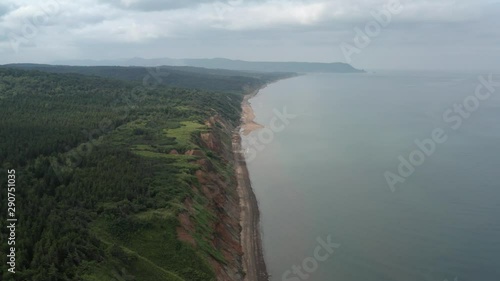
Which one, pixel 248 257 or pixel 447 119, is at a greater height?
pixel 447 119

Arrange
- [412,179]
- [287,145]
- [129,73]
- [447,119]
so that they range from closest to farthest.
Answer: [412,179]
[287,145]
[447,119]
[129,73]

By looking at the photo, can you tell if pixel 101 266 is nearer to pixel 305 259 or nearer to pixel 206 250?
pixel 206 250

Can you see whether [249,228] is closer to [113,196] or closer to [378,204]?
[113,196]

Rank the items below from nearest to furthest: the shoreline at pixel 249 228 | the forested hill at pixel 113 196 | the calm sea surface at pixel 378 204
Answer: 1. the forested hill at pixel 113 196
2. the shoreline at pixel 249 228
3. the calm sea surface at pixel 378 204

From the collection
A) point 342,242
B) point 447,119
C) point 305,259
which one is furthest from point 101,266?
point 447,119

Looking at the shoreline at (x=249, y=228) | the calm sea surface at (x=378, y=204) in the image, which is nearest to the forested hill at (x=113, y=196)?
the shoreline at (x=249, y=228)

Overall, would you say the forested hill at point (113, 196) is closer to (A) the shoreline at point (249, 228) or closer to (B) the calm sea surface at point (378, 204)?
(A) the shoreline at point (249, 228)

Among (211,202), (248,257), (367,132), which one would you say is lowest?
(248,257)
